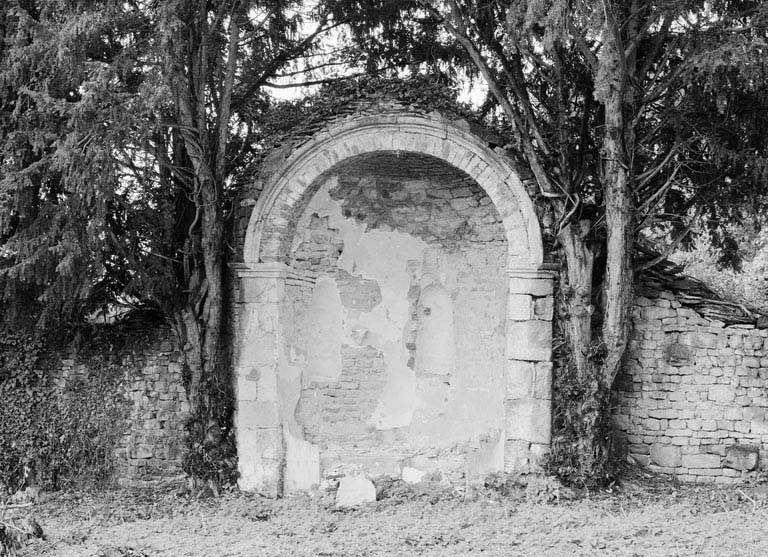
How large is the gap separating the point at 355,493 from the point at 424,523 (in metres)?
1.38

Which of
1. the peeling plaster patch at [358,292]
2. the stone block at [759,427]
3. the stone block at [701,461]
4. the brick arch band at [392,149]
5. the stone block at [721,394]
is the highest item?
the brick arch band at [392,149]

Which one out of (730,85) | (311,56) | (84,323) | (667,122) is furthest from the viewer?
(311,56)

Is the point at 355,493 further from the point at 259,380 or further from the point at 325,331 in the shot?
the point at 325,331

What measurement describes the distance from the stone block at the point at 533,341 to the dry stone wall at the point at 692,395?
3.49 feet

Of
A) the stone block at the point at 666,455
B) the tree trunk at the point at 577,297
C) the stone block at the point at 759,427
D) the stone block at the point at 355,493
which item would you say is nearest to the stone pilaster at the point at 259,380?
the stone block at the point at 355,493

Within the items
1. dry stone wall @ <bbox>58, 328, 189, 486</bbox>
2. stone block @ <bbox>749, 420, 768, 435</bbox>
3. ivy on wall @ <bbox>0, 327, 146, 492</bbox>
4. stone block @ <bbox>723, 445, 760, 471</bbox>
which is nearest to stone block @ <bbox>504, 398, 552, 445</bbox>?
stone block @ <bbox>723, 445, 760, 471</bbox>

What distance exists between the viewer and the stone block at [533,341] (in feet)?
24.2

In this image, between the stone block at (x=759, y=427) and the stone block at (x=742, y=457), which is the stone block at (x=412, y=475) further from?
the stone block at (x=759, y=427)

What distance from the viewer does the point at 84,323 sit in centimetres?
839

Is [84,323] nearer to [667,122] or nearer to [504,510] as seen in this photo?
[504,510]

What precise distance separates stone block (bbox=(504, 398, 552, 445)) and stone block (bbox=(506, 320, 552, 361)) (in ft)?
1.46

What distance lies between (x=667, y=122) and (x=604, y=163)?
2.29 ft

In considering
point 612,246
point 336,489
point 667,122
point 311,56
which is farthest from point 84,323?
point 667,122

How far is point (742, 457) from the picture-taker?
295 inches
